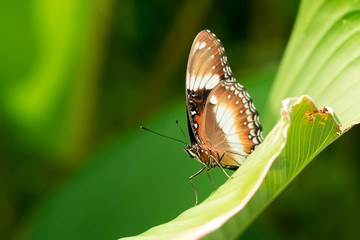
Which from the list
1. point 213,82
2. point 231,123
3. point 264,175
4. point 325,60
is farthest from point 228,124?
point 264,175

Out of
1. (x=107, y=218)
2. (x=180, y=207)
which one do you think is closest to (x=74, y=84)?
(x=107, y=218)

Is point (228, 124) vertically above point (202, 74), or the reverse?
point (202, 74)

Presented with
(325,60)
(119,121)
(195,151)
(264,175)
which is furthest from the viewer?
(119,121)

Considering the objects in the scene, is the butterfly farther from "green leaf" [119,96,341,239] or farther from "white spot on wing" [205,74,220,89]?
"green leaf" [119,96,341,239]

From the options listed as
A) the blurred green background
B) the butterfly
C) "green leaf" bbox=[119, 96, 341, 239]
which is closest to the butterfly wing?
the butterfly

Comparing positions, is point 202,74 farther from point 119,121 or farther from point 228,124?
point 119,121
